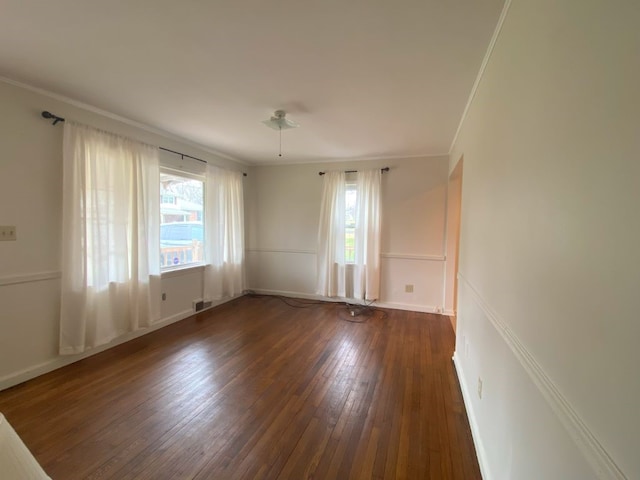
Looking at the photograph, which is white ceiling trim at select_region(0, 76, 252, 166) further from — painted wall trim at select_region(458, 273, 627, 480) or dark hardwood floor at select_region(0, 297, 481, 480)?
painted wall trim at select_region(458, 273, 627, 480)

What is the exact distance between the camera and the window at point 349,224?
4.59 m

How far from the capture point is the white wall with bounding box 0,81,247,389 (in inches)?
86.4

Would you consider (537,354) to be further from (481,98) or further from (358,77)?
(358,77)

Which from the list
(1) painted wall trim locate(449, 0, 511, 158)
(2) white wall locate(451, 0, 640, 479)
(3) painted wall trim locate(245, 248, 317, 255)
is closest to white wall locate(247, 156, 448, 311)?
(3) painted wall trim locate(245, 248, 317, 255)

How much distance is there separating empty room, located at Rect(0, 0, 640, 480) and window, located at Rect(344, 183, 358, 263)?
2.57 feet

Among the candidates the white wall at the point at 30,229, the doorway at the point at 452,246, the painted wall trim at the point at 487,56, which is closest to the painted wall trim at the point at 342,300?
the doorway at the point at 452,246

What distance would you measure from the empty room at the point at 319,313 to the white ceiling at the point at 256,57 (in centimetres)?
2

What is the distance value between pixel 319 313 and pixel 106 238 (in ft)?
9.27

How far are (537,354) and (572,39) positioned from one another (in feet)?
3.12

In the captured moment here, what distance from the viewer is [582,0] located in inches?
28.2

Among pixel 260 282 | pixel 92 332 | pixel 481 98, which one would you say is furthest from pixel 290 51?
pixel 260 282

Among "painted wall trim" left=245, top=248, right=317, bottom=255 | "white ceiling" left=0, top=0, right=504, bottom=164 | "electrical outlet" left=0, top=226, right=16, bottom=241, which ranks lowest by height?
"painted wall trim" left=245, top=248, right=317, bottom=255

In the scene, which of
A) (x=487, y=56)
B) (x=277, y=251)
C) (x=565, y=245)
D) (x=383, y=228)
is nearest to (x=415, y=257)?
(x=383, y=228)

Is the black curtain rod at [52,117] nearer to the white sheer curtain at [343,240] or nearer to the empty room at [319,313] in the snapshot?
the empty room at [319,313]
